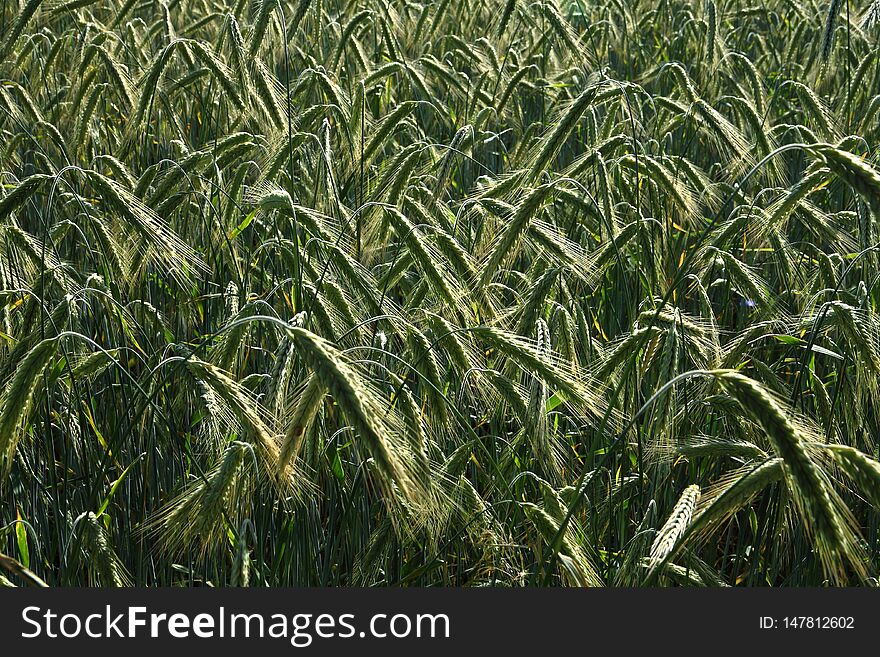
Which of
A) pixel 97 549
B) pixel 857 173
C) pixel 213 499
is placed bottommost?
pixel 97 549

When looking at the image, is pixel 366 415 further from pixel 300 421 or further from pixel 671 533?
pixel 671 533

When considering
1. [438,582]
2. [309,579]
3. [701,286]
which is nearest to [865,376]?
[701,286]

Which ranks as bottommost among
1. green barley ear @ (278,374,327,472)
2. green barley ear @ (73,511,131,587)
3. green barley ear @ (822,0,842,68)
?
green barley ear @ (73,511,131,587)

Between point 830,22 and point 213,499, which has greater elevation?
point 830,22

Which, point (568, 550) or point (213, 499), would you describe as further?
point (568, 550)

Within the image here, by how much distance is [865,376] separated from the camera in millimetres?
2082

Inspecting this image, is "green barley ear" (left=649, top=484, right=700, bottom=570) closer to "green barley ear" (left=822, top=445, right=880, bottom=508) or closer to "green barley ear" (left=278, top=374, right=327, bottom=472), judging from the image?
"green barley ear" (left=822, top=445, right=880, bottom=508)

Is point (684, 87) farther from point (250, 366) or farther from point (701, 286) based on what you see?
point (250, 366)

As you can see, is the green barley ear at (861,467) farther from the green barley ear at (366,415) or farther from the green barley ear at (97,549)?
the green barley ear at (97,549)

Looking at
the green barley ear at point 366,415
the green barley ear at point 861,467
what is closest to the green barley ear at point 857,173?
the green barley ear at point 861,467

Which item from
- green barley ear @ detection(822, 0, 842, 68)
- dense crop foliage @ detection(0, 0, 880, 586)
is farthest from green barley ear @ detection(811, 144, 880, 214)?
green barley ear @ detection(822, 0, 842, 68)

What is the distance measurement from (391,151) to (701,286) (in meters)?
2.43

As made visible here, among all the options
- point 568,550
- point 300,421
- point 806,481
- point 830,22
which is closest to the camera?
point 806,481

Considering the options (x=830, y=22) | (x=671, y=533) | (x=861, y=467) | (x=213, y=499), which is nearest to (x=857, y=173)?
(x=861, y=467)
